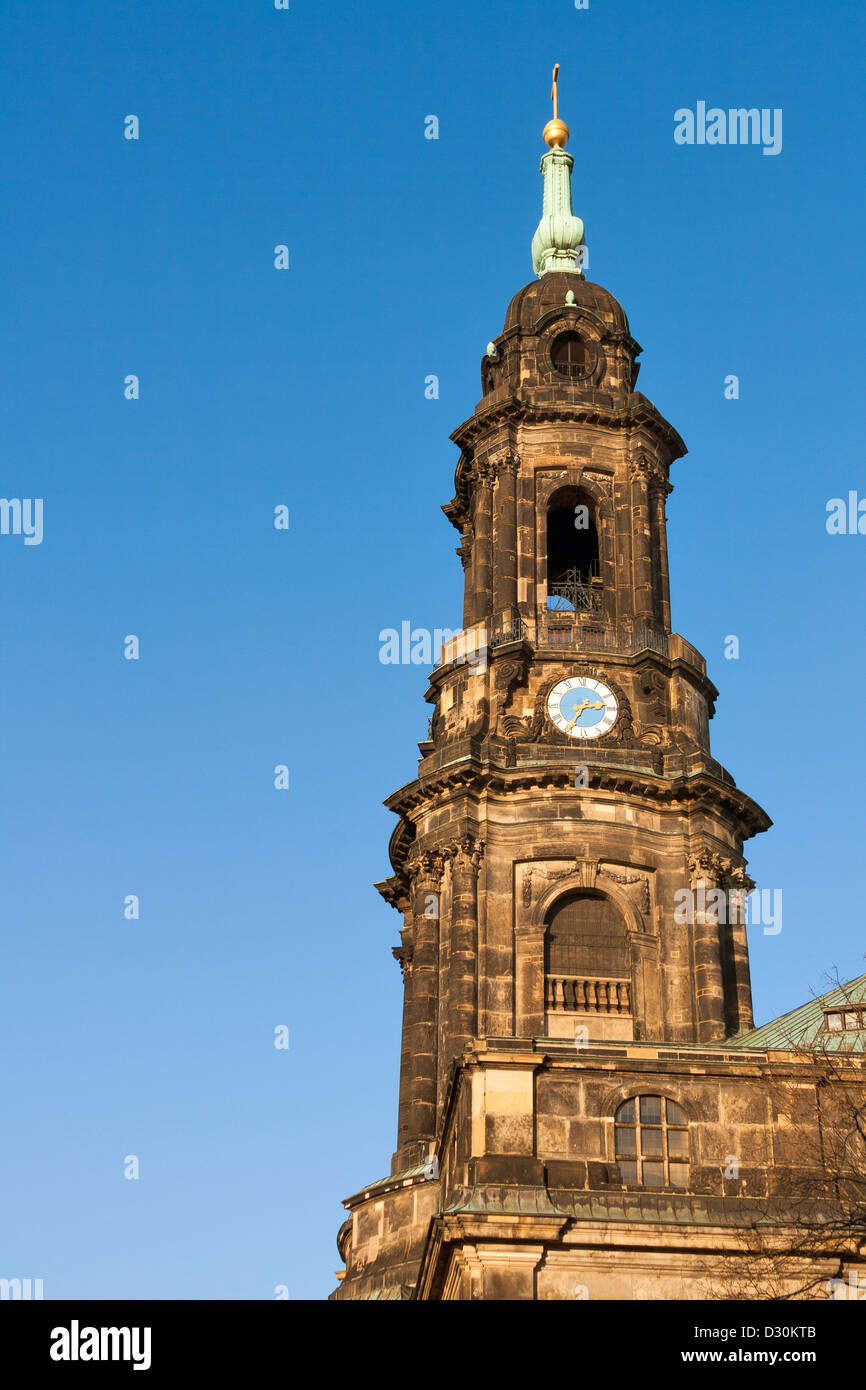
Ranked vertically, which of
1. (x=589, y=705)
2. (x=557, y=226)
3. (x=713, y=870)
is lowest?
(x=713, y=870)

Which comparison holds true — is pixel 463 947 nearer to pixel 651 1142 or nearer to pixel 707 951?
pixel 707 951

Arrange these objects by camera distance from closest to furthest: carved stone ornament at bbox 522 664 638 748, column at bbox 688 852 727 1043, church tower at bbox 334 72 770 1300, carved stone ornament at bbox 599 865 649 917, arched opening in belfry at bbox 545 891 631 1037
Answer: church tower at bbox 334 72 770 1300 < column at bbox 688 852 727 1043 < arched opening in belfry at bbox 545 891 631 1037 < carved stone ornament at bbox 599 865 649 917 < carved stone ornament at bbox 522 664 638 748

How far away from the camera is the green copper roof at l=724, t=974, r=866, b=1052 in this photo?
144 feet

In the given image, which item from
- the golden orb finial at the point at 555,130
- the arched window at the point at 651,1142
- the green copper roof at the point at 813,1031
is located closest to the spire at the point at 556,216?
the golden orb finial at the point at 555,130

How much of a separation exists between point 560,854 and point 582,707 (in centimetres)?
487

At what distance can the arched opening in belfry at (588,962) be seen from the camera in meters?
50.0

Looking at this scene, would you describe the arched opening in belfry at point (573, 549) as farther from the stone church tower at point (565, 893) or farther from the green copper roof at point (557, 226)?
the green copper roof at point (557, 226)

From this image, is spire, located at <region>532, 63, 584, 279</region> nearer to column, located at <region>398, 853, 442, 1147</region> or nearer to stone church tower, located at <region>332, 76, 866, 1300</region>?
stone church tower, located at <region>332, 76, 866, 1300</region>

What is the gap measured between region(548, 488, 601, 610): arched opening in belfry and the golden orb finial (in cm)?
1487

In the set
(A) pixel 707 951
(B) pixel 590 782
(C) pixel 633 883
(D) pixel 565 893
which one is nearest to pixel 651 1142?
(A) pixel 707 951

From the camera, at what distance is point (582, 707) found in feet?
179

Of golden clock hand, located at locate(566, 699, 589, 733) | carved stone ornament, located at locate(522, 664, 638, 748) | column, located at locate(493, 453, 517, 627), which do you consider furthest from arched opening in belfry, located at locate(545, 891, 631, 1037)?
column, located at locate(493, 453, 517, 627)

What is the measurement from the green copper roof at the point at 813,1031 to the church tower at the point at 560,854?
Result: 5.24 feet
